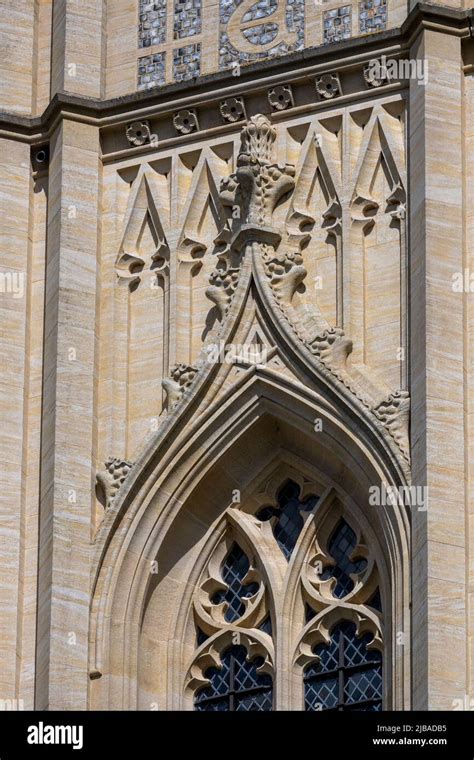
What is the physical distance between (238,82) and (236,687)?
5034 mm

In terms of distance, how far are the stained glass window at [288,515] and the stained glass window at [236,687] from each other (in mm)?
918

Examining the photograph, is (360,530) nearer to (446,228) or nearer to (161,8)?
(446,228)

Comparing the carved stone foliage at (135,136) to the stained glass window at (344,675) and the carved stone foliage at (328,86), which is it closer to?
the carved stone foliage at (328,86)

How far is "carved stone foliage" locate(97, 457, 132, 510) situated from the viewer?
118ft

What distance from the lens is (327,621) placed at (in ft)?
116

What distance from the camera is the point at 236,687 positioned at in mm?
35500

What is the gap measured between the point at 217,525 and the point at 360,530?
1.25 metres

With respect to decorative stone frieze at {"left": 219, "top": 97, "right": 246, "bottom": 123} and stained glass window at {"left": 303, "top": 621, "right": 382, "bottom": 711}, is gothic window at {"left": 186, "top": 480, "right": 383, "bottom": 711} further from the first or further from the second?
decorative stone frieze at {"left": 219, "top": 97, "right": 246, "bottom": 123}

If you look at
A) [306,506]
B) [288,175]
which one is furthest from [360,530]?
[288,175]

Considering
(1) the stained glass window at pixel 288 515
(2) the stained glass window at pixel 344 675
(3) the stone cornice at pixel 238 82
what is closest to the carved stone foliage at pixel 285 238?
(3) the stone cornice at pixel 238 82

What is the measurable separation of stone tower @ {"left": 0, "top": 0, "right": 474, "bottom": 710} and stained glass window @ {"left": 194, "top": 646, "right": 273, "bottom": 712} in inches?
1.0

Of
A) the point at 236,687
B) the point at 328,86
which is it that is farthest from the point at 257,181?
the point at 236,687

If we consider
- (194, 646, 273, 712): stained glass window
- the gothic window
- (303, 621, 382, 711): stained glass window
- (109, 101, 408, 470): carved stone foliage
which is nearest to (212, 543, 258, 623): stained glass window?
the gothic window

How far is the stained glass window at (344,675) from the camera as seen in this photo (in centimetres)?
3494
